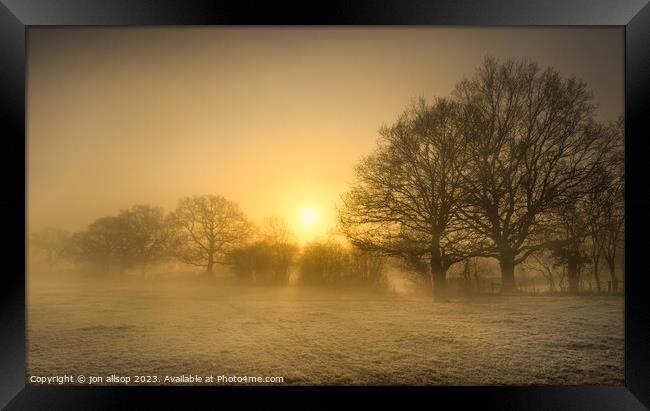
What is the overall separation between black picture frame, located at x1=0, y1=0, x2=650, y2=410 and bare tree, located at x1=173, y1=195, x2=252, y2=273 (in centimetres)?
132

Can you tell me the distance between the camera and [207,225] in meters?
4.18

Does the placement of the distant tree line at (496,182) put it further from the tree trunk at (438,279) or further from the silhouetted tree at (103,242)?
the silhouetted tree at (103,242)

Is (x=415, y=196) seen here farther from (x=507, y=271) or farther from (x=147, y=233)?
(x=147, y=233)

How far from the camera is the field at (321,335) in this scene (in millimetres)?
3904

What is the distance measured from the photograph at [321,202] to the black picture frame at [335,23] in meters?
0.13

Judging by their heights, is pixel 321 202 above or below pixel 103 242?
above

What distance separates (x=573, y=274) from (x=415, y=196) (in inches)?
72.3

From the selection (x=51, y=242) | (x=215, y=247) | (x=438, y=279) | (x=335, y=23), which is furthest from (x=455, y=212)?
(x=51, y=242)

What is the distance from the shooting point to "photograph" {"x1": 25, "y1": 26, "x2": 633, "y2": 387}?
4.01 metres

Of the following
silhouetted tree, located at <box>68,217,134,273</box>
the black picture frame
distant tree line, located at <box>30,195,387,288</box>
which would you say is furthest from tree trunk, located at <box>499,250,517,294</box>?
silhouetted tree, located at <box>68,217,134,273</box>

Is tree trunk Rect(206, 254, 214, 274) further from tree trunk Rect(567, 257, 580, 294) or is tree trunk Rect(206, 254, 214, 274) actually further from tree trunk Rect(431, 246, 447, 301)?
tree trunk Rect(567, 257, 580, 294)

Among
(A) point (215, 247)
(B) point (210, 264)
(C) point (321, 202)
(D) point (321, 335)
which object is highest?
(C) point (321, 202)

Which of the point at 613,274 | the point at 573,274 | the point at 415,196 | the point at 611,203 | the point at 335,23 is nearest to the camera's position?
the point at 335,23

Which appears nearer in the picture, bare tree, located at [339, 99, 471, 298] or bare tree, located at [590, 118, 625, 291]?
bare tree, located at [590, 118, 625, 291]
